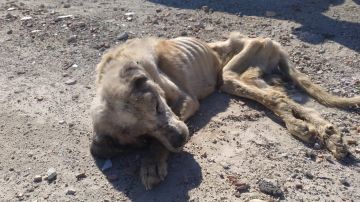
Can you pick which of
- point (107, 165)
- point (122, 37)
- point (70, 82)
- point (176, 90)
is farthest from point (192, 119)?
point (122, 37)

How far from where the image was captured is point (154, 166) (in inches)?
195

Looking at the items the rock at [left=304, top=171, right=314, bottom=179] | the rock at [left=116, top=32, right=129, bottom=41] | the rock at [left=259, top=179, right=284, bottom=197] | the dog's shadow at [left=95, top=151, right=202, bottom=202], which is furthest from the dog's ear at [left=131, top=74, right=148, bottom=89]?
the rock at [left=116, top=32, right=129, bottom=41]

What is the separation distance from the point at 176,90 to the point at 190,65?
0.69m

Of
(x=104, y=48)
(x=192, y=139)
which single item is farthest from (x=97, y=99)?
(x=104, y=48)

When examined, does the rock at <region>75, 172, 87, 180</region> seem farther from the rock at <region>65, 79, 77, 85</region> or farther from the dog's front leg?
the rock at <region>65, 79, 77, 85</region>

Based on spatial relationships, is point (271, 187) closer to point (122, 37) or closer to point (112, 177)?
point (112, 177)

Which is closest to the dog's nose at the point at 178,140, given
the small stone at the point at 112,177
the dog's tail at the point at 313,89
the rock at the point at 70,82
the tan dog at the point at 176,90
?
the tan dog at the point at 176,90

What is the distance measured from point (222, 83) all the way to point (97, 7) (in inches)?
136

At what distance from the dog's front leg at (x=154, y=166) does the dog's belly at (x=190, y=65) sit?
1.19m

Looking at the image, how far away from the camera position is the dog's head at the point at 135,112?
4730mm

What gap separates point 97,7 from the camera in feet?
30.1

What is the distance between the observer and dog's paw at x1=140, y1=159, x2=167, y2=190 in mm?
4809

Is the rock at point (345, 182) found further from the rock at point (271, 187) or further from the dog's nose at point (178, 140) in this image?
the dog's nose at point (178, 140)

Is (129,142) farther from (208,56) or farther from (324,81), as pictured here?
(324,81)
